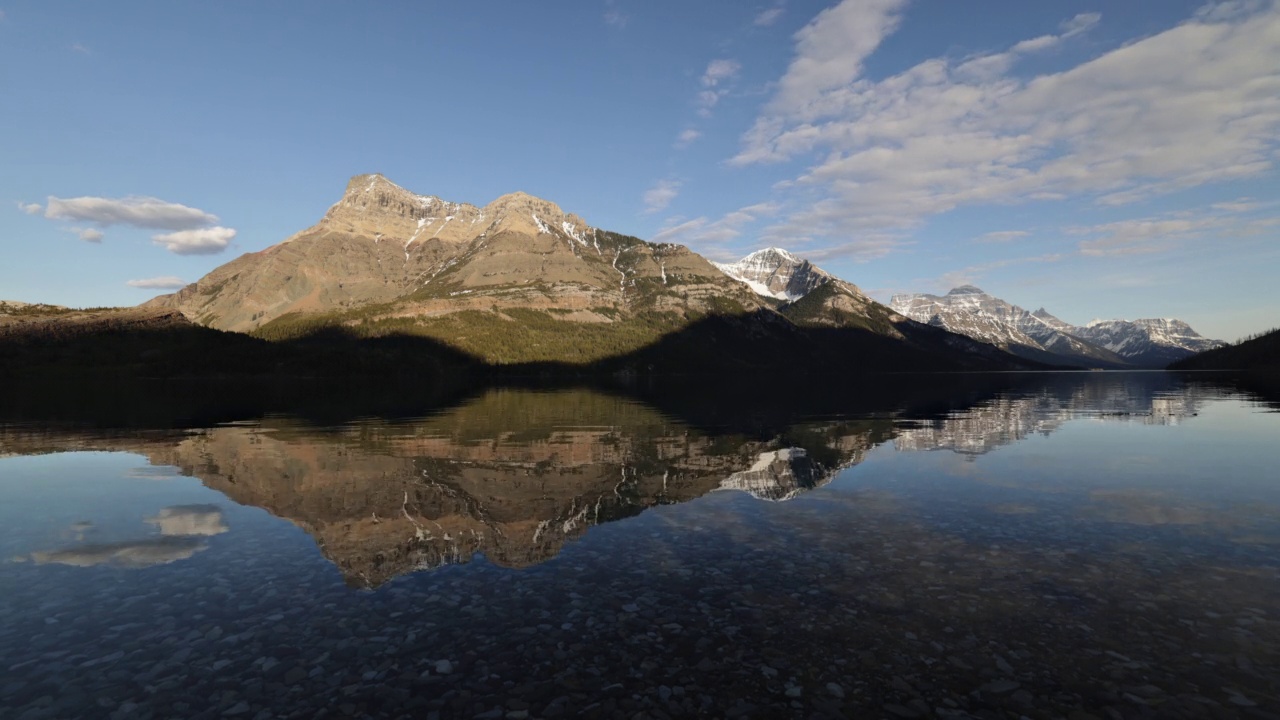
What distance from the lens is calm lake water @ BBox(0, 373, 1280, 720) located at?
13.5 meters

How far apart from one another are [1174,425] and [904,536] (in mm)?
70736

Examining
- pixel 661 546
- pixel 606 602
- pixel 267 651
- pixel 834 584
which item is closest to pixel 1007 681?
pixel 834 584

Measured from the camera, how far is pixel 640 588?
788 inches

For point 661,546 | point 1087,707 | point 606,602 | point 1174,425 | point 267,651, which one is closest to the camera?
point 1087,707

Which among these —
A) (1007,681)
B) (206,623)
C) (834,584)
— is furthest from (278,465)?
(1007,681)

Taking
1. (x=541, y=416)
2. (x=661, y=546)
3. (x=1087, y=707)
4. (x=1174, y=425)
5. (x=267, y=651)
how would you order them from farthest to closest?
(x=541, y=416) → (x=1174, y=425) → (x=661, y=546) → (x=267, y=651) → (x=1087, y=707)

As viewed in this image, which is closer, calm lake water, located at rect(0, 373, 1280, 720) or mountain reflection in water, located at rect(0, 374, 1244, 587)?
calm lake water, located at rect(0, 373, 1280, 720)

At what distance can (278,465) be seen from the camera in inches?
1683

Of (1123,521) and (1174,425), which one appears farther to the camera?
(1174,425)

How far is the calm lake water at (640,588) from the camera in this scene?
44.3 ft

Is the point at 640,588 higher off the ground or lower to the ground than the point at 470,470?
lower

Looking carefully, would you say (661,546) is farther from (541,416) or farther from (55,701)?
(541,416)

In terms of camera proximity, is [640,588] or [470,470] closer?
[640,588]

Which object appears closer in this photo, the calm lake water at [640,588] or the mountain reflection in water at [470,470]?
the calm lake water at [640,588]
